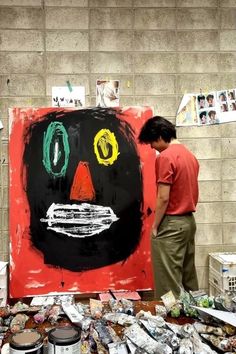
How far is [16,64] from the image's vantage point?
98.7 inches

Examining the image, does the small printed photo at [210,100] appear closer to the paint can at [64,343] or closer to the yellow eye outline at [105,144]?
the yellow eye outline at [105,144]

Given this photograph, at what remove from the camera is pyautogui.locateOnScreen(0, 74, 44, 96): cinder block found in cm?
251

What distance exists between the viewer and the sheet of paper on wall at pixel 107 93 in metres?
2.55

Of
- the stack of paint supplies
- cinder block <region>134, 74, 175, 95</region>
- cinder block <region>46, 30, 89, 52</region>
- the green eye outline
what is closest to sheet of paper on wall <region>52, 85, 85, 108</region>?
the green eye outline

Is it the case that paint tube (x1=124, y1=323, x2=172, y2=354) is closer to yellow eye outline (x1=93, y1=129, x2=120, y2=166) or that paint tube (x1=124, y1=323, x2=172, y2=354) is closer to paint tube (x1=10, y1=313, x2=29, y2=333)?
paint tube (x1=10, y1=313, x2=29, y2=333)

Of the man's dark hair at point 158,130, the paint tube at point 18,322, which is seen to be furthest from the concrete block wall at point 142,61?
the paint tube at point 18,322

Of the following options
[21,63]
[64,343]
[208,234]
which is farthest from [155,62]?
Result: [64,343]

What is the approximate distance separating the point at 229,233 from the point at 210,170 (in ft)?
1.53

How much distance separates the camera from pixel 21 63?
2.51 metres

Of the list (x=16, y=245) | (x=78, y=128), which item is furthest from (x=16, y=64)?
(x=16, y=245)

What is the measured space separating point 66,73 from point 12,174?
760 mm

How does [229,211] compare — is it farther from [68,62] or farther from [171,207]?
[68,62]

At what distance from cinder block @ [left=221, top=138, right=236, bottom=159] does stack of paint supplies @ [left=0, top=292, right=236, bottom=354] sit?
1543mm

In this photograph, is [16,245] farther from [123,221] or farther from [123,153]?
[123,153]
